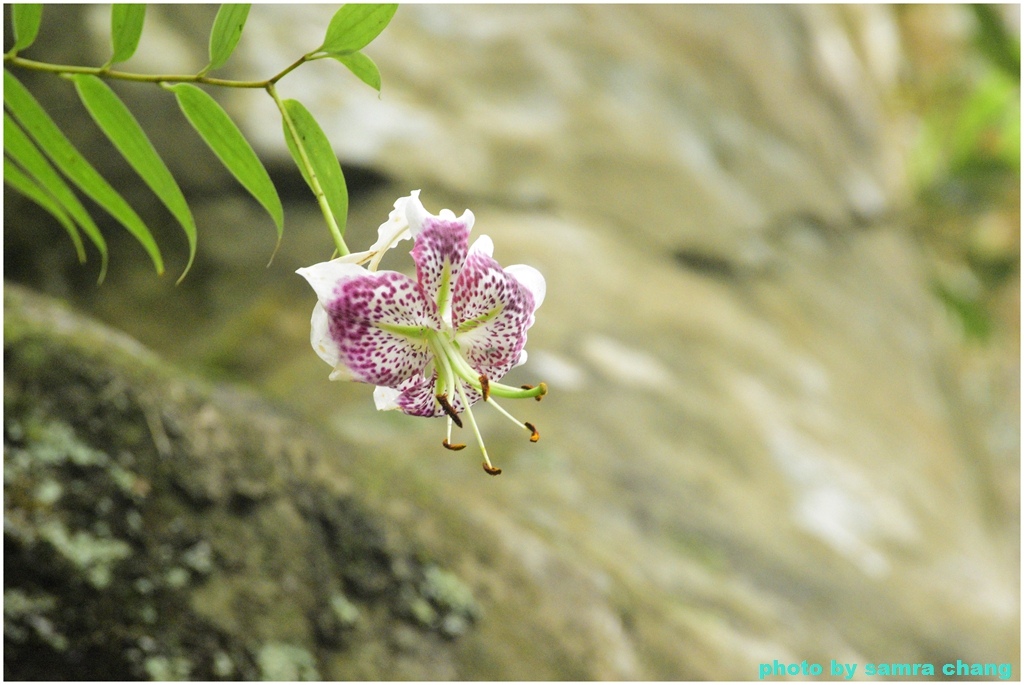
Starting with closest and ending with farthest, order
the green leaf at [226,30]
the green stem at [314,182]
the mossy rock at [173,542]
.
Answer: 1. the green stem at [314,182]
2. the green leaf at [226,30]
3. the mossy rock at [173,542]

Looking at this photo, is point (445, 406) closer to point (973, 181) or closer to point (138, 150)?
point (138, 150)

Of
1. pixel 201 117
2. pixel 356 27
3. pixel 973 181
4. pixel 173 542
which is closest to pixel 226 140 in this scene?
pixel 201 117

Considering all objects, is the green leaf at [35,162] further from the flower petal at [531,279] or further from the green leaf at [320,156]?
the flower petal at [531,279]

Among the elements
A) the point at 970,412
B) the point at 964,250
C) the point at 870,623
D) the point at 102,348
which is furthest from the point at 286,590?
the point at 964,250

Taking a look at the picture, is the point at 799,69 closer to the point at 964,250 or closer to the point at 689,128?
the point at 689,128

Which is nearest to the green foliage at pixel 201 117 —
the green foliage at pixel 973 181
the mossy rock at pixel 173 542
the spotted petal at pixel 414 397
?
the spotted petal at pixel 414 397

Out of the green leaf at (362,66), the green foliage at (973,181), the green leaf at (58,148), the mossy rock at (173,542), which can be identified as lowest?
the mossy rock at (173,542)
